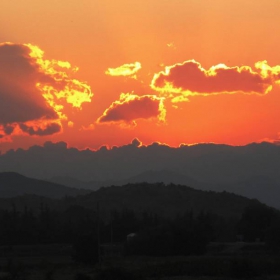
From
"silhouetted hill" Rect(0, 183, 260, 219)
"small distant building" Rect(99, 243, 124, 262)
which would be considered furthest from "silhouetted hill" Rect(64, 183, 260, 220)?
"small distant building" Rect(99, 243, 124, 262)

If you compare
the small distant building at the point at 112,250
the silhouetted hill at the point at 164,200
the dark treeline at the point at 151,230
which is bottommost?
the small distant building at the point at 112,250

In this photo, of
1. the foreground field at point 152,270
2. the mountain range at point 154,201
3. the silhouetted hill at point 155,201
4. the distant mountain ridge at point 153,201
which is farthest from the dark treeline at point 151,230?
the silhouetted hill at point 155,201

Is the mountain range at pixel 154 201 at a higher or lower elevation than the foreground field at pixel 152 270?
higher

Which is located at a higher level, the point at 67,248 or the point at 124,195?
the point at 124,195

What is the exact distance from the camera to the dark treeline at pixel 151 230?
304ft

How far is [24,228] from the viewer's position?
110 meters

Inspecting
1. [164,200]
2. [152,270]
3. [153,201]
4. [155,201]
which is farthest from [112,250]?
[153,201]

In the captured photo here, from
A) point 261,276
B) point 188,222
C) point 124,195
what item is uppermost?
point 124,195

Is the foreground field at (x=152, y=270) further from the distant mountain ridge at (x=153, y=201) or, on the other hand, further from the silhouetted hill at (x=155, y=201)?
the silhouetted hill at (x=155, y=201)

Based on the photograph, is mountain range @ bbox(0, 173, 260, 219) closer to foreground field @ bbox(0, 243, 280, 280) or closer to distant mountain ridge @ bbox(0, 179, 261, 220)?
distant mountain ridge @ bbox(0, 179, 261, 220)

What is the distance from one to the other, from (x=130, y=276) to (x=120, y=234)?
58.6m

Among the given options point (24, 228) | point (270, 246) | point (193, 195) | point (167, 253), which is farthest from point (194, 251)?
point (193, 195)

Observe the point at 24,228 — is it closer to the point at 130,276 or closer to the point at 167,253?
the point at 167,253

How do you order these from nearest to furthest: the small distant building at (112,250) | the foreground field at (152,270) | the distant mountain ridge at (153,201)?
the foreground field at (152,270) → the small distant building at (112,250) → the distant mountain ridge at (153,201)
